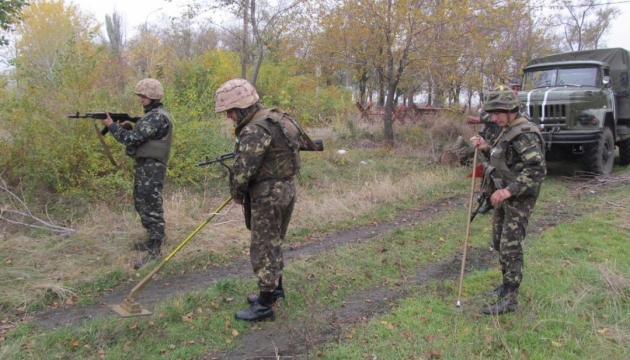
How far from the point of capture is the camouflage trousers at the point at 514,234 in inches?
154

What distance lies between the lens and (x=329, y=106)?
60.5ft

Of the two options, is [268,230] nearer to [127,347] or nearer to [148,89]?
[127,347]

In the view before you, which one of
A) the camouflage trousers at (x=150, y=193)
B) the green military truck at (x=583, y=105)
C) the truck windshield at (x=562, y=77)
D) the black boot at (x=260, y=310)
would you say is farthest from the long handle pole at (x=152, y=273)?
the truck windshield at (x=562, y=77)

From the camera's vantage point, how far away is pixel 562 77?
35.1 ft

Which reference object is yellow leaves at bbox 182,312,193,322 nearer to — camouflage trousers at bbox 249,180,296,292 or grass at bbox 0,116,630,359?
grass at bbox 0,116,630,359

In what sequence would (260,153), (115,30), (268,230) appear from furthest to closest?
(115,30) → (268,230) → (260,153)

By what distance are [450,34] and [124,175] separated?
8.72 m

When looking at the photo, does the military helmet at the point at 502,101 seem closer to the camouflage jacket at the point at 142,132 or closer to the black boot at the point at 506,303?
the black boot at the point at 506,303

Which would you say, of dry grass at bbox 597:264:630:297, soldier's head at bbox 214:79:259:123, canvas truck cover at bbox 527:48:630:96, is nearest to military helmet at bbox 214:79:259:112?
soldier's head at bbox 214:79:259:123

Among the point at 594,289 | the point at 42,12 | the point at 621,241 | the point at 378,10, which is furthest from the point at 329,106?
the point at 42,12

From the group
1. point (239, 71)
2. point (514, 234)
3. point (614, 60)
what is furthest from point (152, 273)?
point (239, 71)

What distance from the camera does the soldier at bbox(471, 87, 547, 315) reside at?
150 inches

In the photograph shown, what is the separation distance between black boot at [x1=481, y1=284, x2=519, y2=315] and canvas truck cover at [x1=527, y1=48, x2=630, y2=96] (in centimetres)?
937

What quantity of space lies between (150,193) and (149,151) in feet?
1.63
